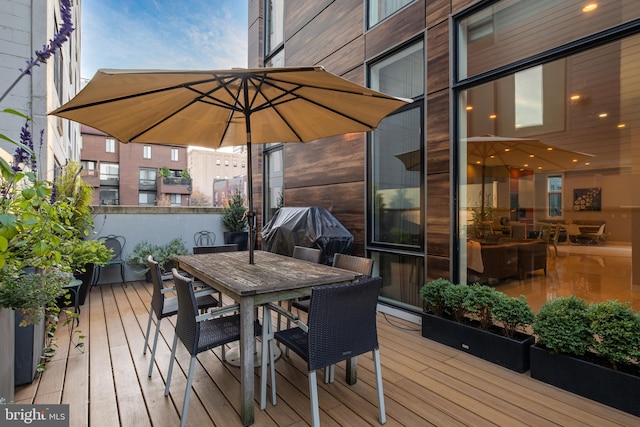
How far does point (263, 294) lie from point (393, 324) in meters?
2.17

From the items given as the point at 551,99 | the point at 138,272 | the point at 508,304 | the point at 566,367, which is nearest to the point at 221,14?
the point at 138,272

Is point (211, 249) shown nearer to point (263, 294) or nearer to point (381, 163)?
point (263, 294)

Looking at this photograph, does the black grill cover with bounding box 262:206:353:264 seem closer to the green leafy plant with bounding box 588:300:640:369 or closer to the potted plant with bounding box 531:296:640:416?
the potted plant with bounding box 531:296:640:416

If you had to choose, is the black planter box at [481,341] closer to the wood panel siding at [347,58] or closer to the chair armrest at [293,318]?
the chair armrest at [293,318]

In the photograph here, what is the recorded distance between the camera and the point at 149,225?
241 inches

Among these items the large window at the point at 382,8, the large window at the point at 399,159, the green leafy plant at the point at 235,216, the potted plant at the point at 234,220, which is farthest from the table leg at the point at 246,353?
the green leafy plant at the point at 235,216

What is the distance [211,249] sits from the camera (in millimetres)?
3811

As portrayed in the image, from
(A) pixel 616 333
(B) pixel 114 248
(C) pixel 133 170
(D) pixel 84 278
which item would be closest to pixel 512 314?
(A) pixel 616 333

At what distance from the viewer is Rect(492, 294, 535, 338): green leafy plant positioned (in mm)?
2559

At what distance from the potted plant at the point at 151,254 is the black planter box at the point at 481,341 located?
4385 millimetres

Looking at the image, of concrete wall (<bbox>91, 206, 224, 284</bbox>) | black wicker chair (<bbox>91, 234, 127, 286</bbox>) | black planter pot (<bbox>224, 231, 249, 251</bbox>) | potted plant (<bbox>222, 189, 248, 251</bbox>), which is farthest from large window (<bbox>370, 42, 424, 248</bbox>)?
black wicker chair (<bbox>91, 234, 127, 286</bbox>)

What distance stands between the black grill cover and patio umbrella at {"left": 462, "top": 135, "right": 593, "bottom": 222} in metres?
1.73

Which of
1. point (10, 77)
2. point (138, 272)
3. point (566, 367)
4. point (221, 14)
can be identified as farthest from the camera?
point (221, 14)

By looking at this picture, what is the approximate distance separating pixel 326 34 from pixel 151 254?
15.5 feet
